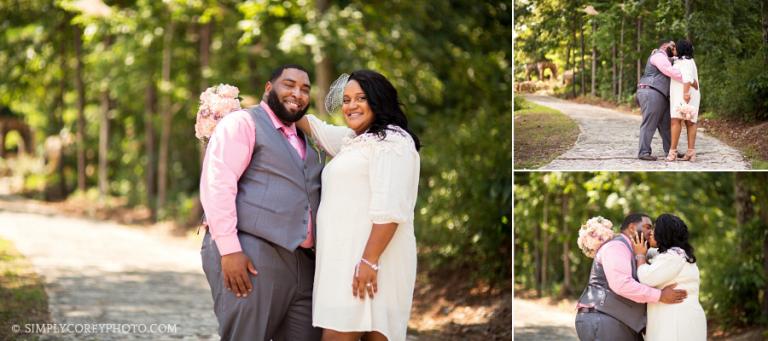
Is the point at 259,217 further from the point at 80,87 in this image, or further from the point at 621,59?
the point at 80,87

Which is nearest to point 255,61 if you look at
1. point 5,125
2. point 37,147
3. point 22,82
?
point 22,82

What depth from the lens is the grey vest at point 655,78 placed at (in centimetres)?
470

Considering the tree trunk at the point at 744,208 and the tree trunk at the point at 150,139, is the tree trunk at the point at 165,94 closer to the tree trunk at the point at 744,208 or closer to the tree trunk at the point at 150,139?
the tree trunk at the point at 150,139

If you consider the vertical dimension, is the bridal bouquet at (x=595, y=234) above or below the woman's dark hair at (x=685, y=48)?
below

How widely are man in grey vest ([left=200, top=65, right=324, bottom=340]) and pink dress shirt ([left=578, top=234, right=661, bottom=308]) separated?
139 centimetres

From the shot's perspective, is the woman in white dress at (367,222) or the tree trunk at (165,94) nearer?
the woman in white dress at (367,222)

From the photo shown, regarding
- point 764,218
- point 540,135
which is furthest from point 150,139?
point 540,135

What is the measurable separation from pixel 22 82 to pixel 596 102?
50.5ft

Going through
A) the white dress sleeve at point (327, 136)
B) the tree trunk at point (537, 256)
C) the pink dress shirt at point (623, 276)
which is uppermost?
the white dress sleeve at point (327, 136)

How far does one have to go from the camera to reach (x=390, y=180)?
378cm

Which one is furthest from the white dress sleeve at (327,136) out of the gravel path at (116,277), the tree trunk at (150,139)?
the tree trunk at (150,139)

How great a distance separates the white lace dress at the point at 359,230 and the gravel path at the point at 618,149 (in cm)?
120

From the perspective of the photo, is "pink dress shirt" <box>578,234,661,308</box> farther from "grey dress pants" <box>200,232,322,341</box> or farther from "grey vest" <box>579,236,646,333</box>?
"grey dress pants" <box>200,232,322,341</box>

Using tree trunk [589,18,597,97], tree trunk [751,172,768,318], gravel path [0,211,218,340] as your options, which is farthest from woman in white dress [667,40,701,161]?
gravel path [0,211,218,340]
